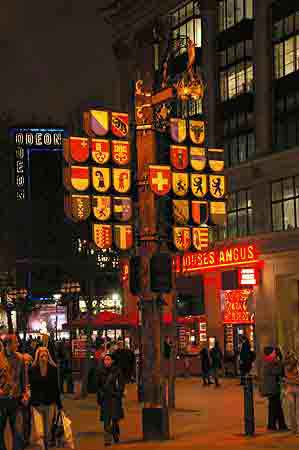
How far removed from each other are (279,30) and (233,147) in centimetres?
583

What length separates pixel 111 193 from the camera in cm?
1820

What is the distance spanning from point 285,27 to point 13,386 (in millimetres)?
30660

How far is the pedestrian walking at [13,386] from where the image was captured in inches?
591

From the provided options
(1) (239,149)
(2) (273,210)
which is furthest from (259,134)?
(2) (273,210)

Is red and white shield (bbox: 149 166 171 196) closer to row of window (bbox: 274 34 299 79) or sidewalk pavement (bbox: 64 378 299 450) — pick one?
sidewalk pavement (bbox: 64 378 299 450)

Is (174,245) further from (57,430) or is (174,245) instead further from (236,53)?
(236,53)

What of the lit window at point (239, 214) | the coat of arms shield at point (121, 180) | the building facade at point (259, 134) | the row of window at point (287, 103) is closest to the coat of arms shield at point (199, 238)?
the coat of arms shield at point (121, 180)

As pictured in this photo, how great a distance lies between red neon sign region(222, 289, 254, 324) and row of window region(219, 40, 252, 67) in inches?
417

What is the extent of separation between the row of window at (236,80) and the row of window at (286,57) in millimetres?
1667

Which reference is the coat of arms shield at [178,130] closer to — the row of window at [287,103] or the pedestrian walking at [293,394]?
the pedestrian walking at [293,394]

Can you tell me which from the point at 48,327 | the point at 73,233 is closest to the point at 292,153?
the point at 73,233

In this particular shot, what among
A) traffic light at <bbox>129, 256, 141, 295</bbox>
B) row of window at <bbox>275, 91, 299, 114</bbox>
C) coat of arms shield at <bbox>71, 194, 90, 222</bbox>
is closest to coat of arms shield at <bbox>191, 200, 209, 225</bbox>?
traffic light at <bbox>129, 256, 141, 295</bbox>

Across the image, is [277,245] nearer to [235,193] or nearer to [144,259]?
[235,193]

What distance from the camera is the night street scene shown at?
17953 millimetres
